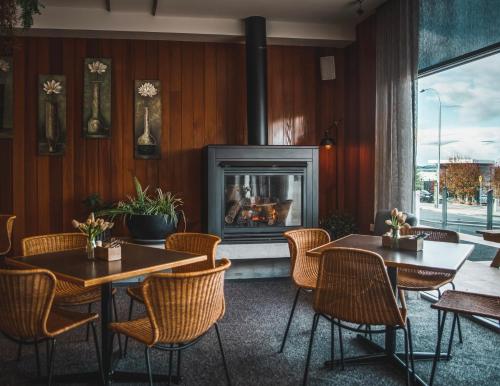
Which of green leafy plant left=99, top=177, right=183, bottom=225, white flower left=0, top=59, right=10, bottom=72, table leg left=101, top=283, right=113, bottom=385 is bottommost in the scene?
table leg left=101, top=283, right=113, bottom=385

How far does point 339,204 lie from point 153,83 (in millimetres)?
2675

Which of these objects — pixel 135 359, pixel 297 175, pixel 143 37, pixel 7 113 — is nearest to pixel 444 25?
pixel 297 175

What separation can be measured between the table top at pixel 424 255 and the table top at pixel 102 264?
2.78 feet

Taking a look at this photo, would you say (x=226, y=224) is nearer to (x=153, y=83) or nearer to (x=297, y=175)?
(x=297, y=175)

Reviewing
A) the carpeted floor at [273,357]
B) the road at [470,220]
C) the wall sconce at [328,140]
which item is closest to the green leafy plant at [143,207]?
Result: the carpeted floor at [273,357]

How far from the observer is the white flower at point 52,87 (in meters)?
5.11

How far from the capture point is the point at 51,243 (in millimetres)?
3186

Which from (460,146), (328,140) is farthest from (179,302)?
(328,140)

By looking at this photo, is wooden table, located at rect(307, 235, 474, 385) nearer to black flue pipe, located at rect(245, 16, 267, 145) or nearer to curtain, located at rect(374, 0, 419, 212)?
curtain, located at rect(374, 0, 419, 212)

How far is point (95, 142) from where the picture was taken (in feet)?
17.1

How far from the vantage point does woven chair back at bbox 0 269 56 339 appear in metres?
2.09

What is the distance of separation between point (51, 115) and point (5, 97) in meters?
0.52

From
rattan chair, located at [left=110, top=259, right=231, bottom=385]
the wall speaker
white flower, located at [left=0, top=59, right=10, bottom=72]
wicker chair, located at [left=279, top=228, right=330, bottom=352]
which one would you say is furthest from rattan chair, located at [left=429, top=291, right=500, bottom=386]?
white flower, located at [left=0, top=59, right=10, bottom=72]

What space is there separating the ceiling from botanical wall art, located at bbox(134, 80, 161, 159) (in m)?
0.82
